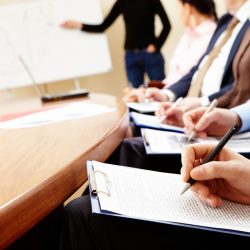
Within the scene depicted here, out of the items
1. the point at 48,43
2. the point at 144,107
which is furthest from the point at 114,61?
the point at 144,107

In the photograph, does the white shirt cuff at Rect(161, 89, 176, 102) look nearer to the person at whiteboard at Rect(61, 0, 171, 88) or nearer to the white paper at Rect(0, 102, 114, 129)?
the white paper at Rect(0, 102, 114, 129)

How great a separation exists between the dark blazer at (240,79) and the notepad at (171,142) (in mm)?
238

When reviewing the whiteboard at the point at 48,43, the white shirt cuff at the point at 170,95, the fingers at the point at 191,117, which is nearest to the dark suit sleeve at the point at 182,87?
the white shirt cuff at the point at 170,95

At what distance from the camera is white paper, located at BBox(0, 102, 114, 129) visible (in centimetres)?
87

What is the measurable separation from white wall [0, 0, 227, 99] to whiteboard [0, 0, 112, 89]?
10.7 inches

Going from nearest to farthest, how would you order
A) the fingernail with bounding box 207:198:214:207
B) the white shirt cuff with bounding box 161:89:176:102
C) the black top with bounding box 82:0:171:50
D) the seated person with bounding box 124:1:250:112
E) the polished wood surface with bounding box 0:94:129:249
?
the polished wood surface with bounding box 0:94:129:249 < the fingernail with bounding box 207:198:214:207 < the seated person with bounding box 124:1:250:112 < the white shirt cuff with bounding box 161:89:176:102 < the black top with bounding box 82:0:171:50

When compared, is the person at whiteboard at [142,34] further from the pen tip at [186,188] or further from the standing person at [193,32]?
the pen tip at [186,188]

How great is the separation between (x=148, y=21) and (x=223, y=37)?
1.58 meters

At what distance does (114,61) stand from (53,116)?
7.90 ft

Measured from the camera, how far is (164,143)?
77 centimetres

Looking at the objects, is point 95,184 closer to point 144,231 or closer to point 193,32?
point 144,231

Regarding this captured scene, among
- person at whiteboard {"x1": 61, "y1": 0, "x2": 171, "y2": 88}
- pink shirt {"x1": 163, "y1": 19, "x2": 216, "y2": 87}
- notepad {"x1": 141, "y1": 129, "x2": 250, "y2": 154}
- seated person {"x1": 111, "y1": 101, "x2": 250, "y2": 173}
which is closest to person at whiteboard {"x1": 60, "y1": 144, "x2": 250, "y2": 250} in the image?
notepad {"x1": 141, "y1": 129, "x2": 250, "y2": 154}

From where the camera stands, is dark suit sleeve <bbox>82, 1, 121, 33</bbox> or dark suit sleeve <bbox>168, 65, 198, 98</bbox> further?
dark suit sleeve <bbox>82, 1, 121, 33</bbox>

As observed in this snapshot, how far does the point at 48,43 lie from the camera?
2.84 metres
